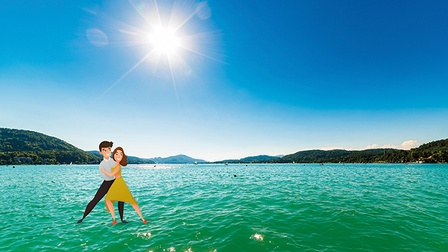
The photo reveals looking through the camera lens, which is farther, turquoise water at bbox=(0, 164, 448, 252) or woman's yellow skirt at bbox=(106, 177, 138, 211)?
woman's yellow skirt at bbox=(106, 177, 138, 211)

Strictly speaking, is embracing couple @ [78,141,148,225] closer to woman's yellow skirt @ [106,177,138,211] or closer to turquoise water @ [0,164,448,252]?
woman's yellow skirt @ [106,177,138,211]

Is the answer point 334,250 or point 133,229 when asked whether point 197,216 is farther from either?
point 334,250

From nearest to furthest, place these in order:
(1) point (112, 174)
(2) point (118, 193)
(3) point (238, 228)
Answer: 1. (1) point (112, 174)
2. (2) point (118, 193)
3. (3) point (238, 228)

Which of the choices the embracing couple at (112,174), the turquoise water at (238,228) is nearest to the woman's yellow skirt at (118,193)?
the embracing couple at (112,174)

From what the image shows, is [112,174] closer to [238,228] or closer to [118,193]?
[118,193]

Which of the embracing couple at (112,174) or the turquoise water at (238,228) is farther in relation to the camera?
the embracing couple at (112,174)

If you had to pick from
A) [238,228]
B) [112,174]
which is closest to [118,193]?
[112,174]

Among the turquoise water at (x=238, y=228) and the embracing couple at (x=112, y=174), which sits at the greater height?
the embracing couple at (x=112, y=174)

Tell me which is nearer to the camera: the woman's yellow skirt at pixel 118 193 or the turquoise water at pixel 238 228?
the turquoise water at pixel 238 228

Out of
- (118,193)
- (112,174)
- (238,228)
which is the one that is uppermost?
(112,174)

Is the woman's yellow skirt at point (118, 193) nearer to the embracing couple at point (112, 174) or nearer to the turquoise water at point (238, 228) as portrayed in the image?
the embracing couple at point (112, 174)

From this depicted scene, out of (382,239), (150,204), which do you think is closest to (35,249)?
(150,204)

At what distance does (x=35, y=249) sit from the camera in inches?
348

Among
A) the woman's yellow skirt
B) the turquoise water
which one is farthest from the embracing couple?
the turquoise water
